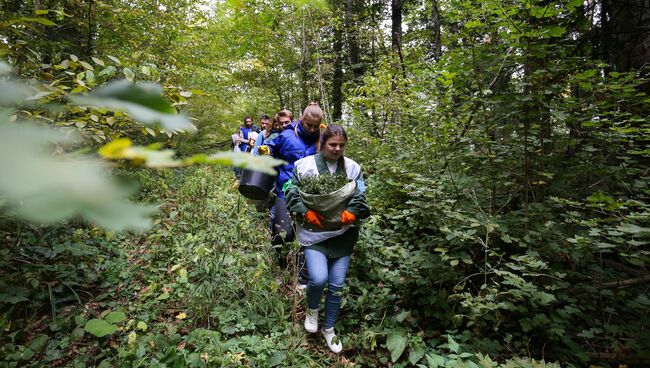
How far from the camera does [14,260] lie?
3062 mm

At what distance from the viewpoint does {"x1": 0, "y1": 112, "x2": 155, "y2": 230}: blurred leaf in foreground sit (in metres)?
0.26

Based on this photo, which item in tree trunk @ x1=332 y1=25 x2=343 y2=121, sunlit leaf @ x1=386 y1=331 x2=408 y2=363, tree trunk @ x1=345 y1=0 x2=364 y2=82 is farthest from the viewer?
tree trunk @ x1=332 y1=25 x2=343 y2=121

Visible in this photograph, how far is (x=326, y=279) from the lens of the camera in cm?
267

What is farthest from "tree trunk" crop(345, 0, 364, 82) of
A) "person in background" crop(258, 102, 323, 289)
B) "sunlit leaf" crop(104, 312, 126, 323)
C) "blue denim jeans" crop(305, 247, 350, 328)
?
"sunlit leaf" crop(104, 312, 126, 323)

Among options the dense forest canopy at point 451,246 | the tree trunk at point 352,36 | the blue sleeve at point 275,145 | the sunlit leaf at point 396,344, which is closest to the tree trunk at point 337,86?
the tree trunk at point 352,36

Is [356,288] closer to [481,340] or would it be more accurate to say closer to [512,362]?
[481,340]

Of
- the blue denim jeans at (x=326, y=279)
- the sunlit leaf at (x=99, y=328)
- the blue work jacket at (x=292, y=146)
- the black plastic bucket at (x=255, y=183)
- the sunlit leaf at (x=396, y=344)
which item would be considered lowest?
the sunlit leaf at (x=396, y=344)

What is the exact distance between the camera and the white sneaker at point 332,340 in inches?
104

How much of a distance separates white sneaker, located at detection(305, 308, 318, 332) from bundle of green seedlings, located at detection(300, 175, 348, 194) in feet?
3.57

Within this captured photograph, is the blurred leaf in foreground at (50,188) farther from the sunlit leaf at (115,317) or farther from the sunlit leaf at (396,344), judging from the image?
the sunlit leaf at (115,317)

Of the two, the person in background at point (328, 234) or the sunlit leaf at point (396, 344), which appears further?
the person in background at point (328, 234)

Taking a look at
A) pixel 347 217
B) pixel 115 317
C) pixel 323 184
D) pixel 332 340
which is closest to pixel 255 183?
pixel 323 184

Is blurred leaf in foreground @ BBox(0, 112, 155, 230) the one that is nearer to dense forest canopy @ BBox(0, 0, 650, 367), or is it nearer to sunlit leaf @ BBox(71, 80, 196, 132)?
sunlit leaf @ BBox(71, 80, 196, 132)

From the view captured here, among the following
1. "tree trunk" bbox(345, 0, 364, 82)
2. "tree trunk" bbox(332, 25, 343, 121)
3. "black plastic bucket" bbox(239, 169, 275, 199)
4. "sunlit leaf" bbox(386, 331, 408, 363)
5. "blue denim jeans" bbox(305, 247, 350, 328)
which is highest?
"tree trunk" bbox(345, 0, 364, 82)
